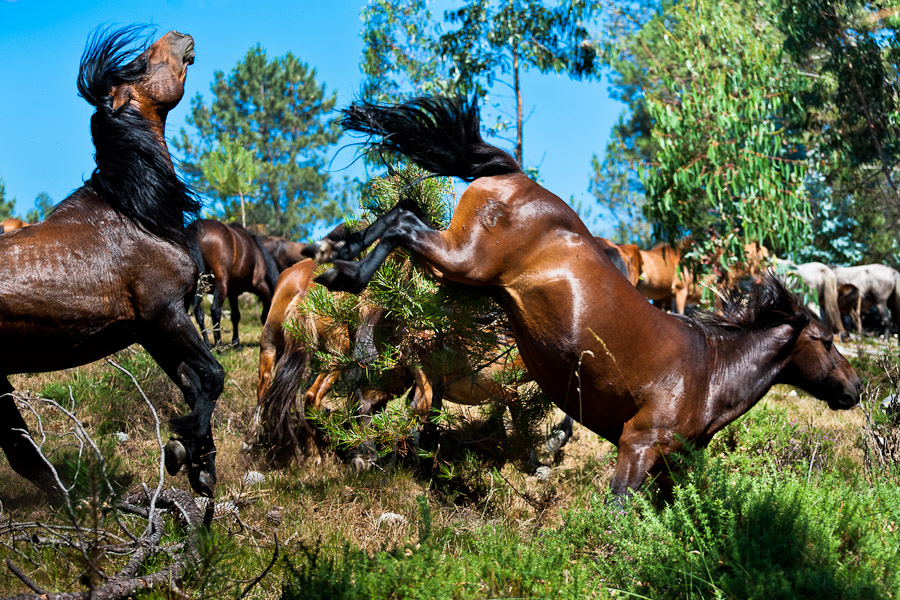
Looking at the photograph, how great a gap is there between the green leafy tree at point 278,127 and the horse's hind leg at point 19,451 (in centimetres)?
3008

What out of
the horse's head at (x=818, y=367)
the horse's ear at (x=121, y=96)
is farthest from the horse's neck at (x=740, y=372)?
the horse's ear at (x=121, y=96)

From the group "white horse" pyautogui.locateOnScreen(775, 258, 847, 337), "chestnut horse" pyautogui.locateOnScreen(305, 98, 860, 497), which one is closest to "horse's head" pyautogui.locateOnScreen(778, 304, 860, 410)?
"chestnut horse" pyautogui.locateOnScreen(305, 98, 860, 497)

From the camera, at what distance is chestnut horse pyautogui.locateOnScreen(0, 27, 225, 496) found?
336 centimetres

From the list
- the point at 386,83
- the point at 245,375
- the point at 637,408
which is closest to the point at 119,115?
the point at 637,408

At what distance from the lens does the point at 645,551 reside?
2.95m

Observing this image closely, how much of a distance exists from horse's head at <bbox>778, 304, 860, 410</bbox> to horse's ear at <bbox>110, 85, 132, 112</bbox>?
4224 millimetres

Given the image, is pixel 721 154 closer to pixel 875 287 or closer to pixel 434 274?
pixel 434 274

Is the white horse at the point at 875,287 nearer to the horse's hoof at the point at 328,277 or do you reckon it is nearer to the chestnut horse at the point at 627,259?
the chestnut horse at the point at 627,259

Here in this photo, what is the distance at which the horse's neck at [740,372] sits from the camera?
3.99 meters

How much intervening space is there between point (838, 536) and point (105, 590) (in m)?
3.10

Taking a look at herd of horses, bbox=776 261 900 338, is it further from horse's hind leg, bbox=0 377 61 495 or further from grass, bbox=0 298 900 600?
horse's hind leg, bbox=0 377 61 495

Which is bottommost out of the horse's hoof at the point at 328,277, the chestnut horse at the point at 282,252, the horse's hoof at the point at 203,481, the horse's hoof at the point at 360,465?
the horse's hoof at the point at 360,465

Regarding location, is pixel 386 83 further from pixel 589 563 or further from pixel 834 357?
pixel 589 563

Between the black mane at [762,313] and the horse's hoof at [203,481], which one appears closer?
the horse's hoof at [203,481]
